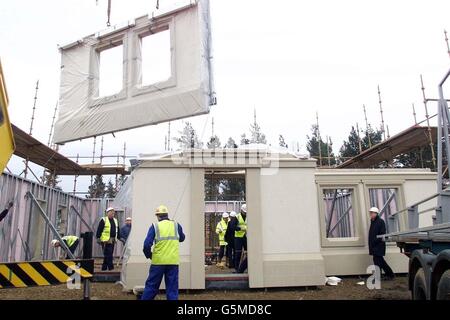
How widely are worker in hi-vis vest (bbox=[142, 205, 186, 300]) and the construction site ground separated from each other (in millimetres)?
1695

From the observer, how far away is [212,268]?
1266 centimetres

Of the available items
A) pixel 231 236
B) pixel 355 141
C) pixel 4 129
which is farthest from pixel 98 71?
pixel 355 141

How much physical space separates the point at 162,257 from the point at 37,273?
207cm

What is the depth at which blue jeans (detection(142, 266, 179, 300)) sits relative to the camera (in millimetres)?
6395

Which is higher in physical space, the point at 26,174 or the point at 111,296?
the point at 26,174

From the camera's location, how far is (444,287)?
4.03m

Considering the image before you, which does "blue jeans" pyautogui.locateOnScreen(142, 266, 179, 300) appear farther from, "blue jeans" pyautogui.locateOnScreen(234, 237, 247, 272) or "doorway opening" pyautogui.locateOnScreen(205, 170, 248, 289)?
"blue jeans" pyautogui.locateOnScreen(234, 237, 247, 272)

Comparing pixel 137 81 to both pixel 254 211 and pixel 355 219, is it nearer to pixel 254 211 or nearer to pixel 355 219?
pixel 254 211

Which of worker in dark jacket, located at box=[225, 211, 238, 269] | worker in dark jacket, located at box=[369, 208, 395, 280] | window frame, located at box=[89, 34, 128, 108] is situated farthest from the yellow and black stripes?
worker in dark jacket, located at box=[369, 208, 395, 280]
